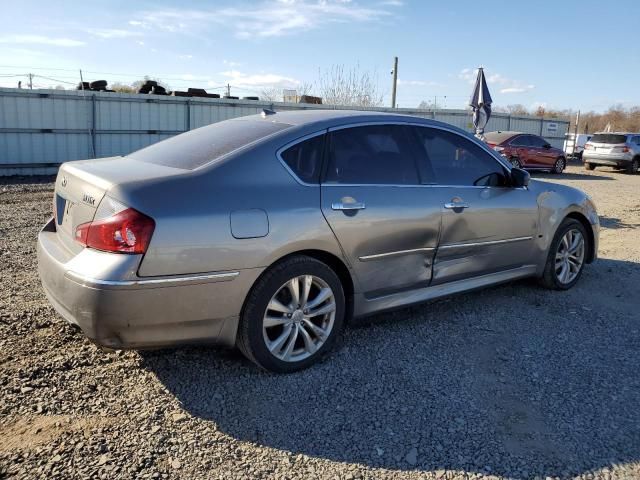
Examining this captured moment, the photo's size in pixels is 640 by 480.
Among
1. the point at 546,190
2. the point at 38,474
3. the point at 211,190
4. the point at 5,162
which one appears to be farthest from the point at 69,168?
the point at 5,162

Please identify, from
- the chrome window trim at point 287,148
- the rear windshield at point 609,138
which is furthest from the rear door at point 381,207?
the rear windshield at point 609,138

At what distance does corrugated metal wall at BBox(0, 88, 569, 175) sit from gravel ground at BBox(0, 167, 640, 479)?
36.6ft

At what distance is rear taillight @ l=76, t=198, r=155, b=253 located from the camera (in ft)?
9.45

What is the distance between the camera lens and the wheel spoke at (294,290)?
135 inches

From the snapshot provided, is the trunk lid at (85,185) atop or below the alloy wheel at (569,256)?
atop

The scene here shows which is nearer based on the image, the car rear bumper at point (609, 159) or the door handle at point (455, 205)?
the door handle at point (455, 205)

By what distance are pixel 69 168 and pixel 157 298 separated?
50.5 inches

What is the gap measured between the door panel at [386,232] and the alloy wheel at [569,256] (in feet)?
6.29

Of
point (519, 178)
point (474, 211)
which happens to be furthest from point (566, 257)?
point (474, 211)

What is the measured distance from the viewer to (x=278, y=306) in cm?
341

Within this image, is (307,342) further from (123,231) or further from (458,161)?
(458,161)

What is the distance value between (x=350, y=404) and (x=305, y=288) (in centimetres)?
74

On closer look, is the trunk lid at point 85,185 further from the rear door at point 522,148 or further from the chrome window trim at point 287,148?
the rear door at point 522,148

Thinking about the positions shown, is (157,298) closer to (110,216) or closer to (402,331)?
(110,216)
